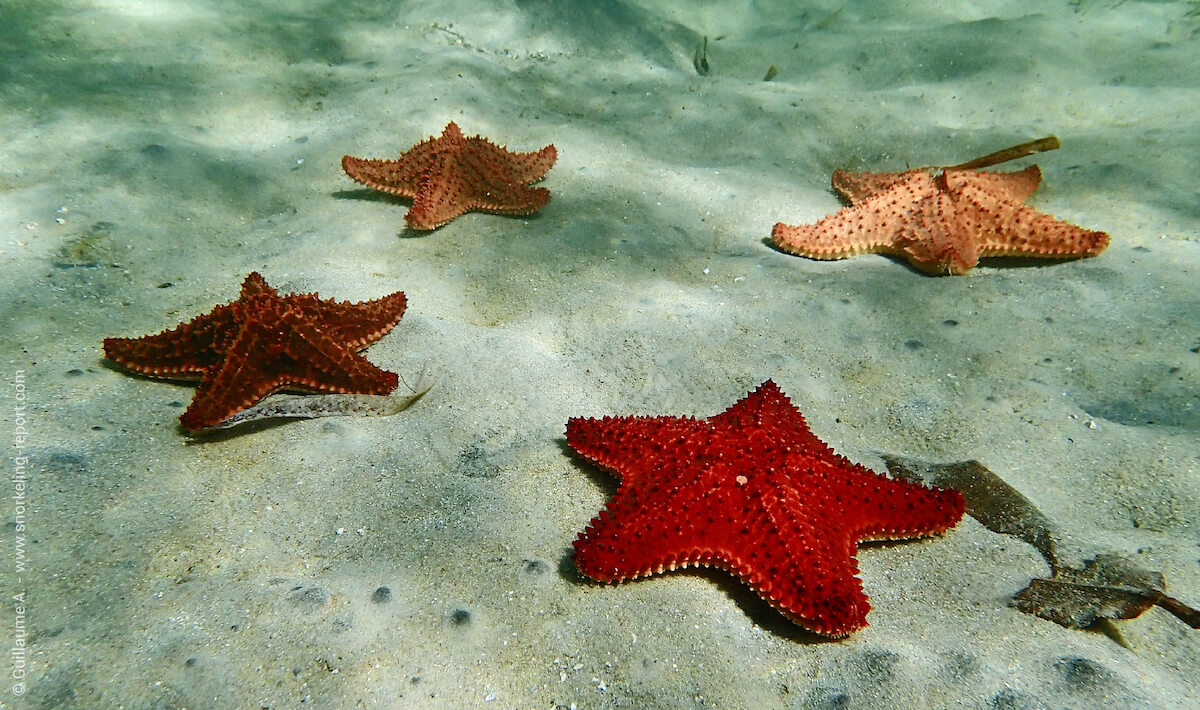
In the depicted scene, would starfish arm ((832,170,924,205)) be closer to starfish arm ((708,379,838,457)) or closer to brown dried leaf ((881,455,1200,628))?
starfish arm ((708,379,838,457))

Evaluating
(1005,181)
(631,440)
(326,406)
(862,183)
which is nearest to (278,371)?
(326,406)

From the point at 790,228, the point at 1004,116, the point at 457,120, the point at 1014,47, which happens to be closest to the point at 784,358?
the point at 790,228

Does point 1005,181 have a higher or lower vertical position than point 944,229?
higher

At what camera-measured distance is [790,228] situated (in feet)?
16.8

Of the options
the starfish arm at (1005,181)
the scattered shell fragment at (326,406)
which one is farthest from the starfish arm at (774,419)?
the starfish arm at (1005,181)

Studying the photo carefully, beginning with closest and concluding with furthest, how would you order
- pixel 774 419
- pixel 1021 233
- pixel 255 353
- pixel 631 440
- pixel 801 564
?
pixel 801 564, pixel 631 440, pixel 774 419, pixel 255 353, pixel 1021 233

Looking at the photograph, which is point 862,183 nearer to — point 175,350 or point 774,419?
point 774,419

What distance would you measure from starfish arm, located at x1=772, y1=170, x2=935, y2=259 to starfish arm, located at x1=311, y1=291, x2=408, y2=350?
10.2 ft

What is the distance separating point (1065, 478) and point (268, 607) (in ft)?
12.5

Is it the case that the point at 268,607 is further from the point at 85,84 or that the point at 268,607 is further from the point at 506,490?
the point at 85,84

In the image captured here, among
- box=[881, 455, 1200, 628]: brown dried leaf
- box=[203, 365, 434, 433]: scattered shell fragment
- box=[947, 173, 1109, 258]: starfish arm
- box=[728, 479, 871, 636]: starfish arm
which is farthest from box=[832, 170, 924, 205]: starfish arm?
box=[203, 365, 434, 433]: scattered shell fragment

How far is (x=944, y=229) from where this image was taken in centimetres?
485

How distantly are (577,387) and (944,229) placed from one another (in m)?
3.26

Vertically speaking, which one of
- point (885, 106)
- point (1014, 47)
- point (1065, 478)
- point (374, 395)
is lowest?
point (374, 395)
